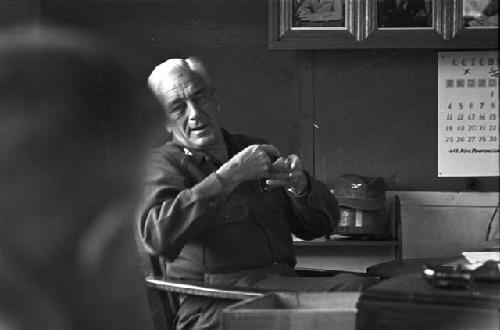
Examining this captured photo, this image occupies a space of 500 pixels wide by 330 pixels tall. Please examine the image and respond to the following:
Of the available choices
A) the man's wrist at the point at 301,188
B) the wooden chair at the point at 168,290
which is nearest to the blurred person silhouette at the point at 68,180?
the wooden chair at the point at 168,290

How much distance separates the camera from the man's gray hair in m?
1.47

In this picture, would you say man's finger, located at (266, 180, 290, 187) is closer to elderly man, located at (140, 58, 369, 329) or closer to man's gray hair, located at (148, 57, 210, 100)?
elderly man, located at (140, 58, 369, 329)

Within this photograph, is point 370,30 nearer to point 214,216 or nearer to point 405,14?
point 405,14

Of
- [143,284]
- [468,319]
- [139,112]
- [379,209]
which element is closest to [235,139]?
[139,112]

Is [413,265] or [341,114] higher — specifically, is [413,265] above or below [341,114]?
below

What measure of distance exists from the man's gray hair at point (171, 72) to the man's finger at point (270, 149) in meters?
0.14

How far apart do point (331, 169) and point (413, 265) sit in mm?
218

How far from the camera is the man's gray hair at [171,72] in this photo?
147 centimetres

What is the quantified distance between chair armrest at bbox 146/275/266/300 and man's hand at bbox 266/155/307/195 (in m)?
0.18

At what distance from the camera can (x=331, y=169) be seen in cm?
160

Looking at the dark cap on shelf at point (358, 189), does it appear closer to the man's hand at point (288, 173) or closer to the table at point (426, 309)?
the man's hand at point (288, 173)

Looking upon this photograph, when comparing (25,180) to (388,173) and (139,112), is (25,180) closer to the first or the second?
(139,112)

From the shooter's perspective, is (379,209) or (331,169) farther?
(379,209)

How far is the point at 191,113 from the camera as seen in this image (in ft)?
4.81
